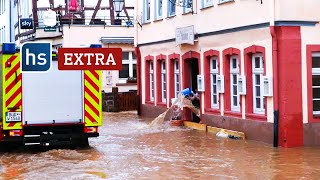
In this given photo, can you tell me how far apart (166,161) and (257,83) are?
533 cm

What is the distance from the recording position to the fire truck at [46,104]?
1652 centimetres

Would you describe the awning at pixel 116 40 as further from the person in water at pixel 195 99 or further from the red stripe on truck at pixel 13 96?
the red stripe on truck at pixel 13 96

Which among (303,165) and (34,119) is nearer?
(303,165)

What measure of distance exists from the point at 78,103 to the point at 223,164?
4118 mm

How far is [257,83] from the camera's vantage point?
19766 millimetres

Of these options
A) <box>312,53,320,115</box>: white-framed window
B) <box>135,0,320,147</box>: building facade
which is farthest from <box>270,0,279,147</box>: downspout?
<box>312,53,320,115</box>: white-framed window

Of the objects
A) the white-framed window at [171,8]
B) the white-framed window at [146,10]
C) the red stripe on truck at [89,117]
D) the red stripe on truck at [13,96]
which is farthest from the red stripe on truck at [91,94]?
the white-framed window at [146,10]

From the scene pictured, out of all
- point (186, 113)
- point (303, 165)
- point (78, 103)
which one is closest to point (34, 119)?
point (78, 103)

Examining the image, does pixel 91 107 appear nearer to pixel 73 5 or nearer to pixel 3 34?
pixel 73 5

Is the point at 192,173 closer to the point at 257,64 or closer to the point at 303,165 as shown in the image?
the point at 303,165

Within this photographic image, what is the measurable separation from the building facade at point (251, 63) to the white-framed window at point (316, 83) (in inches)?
1.0

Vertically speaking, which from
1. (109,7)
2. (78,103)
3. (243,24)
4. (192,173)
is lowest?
(192,173)

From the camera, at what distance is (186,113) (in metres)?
25.3

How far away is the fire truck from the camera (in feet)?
54.2
